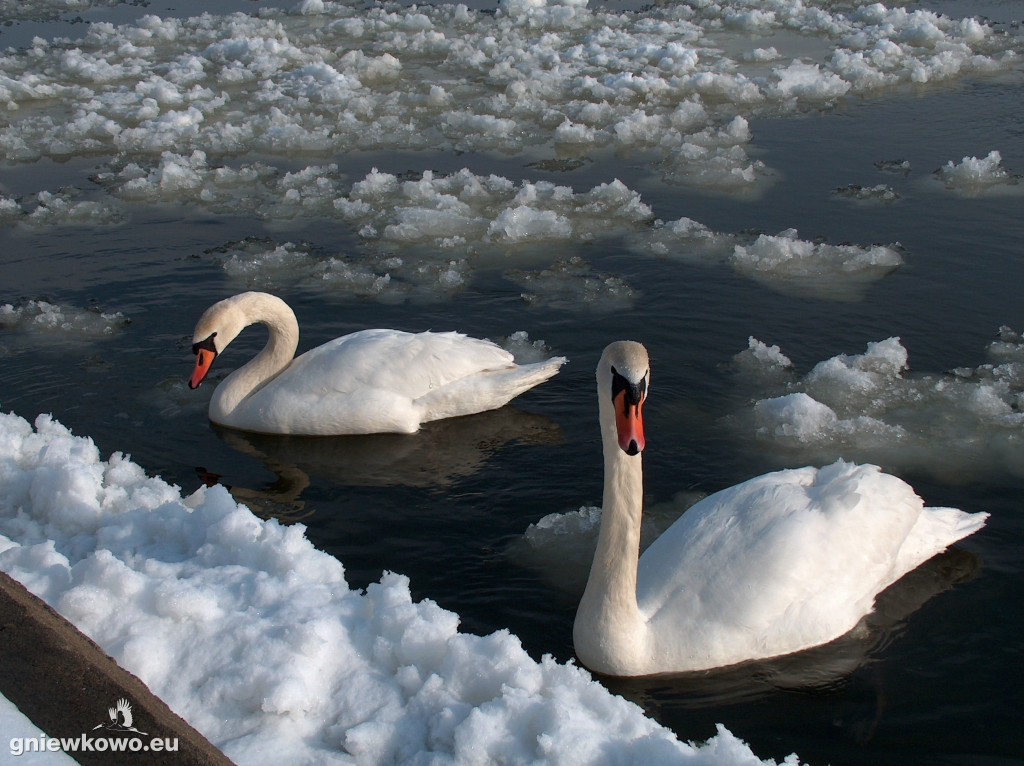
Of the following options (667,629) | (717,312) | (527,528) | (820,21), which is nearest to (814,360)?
(717,312)

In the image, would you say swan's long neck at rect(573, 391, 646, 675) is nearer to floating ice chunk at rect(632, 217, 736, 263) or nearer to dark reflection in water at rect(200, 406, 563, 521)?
dark reflection in water at rect(200, 406, 563, 521)

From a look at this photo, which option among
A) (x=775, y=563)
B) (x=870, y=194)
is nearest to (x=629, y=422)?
(x=775, y=563)

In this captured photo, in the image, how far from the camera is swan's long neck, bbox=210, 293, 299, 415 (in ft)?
22.8

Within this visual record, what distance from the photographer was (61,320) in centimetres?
803

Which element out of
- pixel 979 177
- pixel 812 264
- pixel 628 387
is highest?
pixel 628 387

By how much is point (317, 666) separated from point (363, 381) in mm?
3361

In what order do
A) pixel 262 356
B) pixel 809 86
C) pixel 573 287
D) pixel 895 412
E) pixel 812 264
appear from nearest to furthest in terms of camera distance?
pixel 895 412
pixel 262 356
pixel 573 287
pixel 812 264
pixel 809 86

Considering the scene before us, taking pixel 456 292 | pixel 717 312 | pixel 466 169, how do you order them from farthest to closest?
pixel 466 169, pixel 456 292, pixel 717 312

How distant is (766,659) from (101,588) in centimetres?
268

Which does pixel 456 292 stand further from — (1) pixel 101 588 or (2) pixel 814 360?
(1) pixel 101 588

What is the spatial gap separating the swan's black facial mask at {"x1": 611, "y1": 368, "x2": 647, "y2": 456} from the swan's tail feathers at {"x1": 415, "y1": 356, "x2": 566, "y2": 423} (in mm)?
2724

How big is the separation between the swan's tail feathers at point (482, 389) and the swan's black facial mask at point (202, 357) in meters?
1.41

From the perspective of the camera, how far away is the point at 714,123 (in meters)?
12.2

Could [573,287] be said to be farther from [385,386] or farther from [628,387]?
[628,387]
